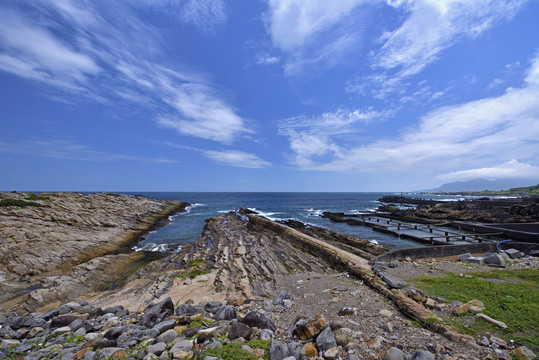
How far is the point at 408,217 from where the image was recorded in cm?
4847

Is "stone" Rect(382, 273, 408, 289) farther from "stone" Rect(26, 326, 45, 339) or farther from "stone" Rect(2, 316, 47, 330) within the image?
"stone" Rect(2, 316, 47, 330)

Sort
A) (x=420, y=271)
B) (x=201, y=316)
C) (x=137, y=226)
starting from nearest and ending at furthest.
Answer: (x=201, y=316) < (x=420, y=271) < (x=137, y=226)

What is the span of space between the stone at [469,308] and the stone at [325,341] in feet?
15.2

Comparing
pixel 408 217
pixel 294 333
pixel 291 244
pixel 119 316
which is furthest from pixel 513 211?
pixel 119 316

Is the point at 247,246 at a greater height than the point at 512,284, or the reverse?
the point at 512,284

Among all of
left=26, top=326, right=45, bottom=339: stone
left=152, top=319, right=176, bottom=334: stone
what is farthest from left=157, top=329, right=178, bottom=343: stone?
left=26, top=326, right=45, bottom=339: stone

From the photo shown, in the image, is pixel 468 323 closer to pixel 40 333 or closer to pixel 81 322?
pixel 81 322

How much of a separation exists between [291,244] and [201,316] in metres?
17.0

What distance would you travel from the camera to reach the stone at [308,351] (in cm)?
495

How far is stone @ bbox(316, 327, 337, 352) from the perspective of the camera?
5.09 m

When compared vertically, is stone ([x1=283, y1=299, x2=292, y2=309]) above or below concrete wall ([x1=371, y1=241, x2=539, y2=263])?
above

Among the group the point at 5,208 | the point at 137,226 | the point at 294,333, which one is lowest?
the point at 137,226

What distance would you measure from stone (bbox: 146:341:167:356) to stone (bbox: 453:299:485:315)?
899 centimetres

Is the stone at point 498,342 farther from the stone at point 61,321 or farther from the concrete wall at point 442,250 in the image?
the stone at point 61,321
